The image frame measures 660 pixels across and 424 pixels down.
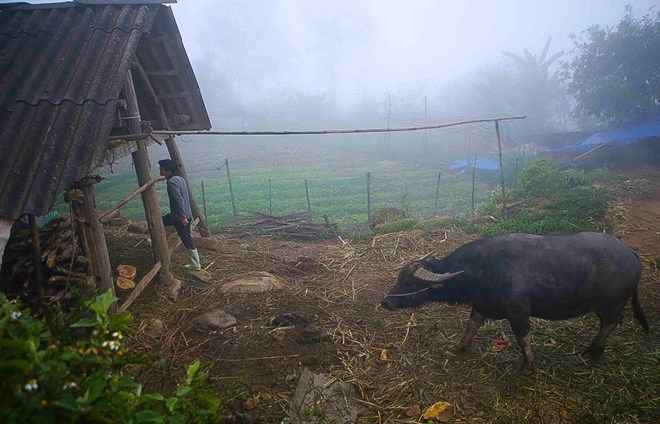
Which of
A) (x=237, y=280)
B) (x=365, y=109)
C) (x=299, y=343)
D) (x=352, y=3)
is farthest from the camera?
(x=352, y=3)

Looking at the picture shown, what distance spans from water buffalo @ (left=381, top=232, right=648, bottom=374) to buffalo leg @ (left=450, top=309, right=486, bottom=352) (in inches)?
3.4

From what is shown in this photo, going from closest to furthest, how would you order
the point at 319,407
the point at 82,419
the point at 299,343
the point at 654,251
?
the point at 82,419, the point at 319,407, the point at 299,343, the point at 654,251

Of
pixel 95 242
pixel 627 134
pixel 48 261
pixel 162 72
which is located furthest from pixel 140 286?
pixel 627 134

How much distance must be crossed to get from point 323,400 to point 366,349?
47.2 inches

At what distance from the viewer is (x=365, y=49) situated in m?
86.3

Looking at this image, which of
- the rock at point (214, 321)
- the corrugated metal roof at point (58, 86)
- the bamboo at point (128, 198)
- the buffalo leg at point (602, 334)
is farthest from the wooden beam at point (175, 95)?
the buffalo leg at point (602, 334)

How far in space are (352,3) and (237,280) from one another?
352 ft

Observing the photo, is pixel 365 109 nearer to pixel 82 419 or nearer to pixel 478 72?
pixel 478 72

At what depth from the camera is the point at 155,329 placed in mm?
5406

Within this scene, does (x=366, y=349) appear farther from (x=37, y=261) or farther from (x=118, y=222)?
(x=118, y=222)

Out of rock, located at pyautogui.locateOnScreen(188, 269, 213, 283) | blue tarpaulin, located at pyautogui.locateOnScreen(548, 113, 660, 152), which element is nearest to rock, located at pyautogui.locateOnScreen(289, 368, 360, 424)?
rock, located at pyautogui.locateOnScreen(188, 269, 213, 283)

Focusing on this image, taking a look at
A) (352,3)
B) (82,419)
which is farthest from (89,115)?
(352,3)

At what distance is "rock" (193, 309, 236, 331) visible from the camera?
5488 mm

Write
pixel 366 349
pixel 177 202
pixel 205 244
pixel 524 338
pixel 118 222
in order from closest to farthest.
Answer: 1. pixel 524 338
2. pixel 366 349
3. pixel 177 202
4. pixel 205 244
5. pixel 118 222
